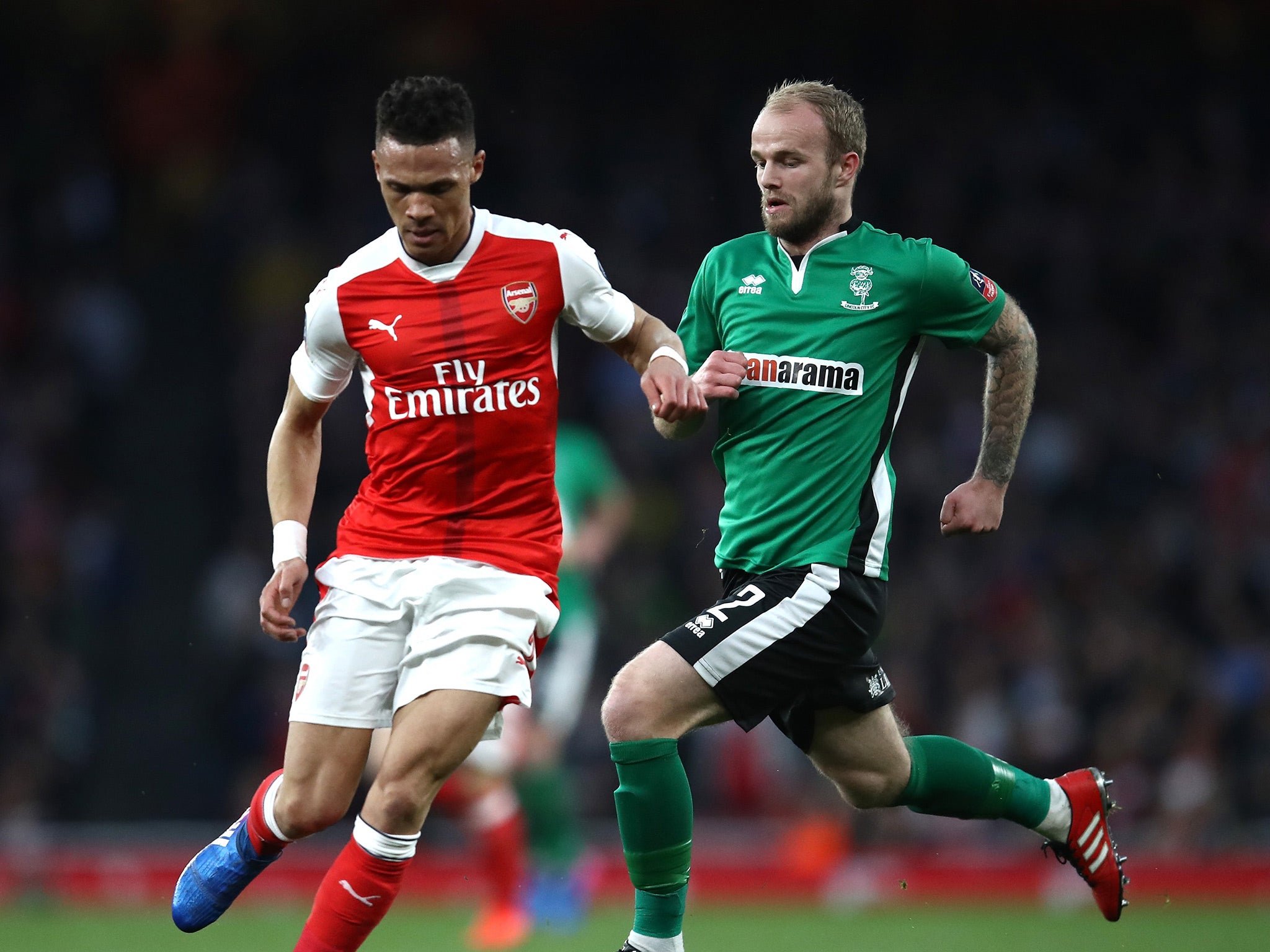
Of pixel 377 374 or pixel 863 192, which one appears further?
pixel 863 192

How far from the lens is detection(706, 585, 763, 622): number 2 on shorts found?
439 cm

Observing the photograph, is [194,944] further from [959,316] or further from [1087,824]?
[959,316]

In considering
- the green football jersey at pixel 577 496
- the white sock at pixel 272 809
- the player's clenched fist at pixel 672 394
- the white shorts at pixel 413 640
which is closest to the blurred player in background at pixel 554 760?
the green football jersey at pixel 577 496

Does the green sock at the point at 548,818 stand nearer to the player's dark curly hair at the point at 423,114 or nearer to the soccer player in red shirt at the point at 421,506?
the soccer player in red shirt at the point at 421,506

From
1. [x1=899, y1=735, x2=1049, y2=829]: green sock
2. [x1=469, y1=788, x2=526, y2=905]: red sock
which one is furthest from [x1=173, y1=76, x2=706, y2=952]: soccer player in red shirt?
[x1=469, y1=788, x2=526, y2=905]: red sock

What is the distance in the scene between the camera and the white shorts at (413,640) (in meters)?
4.33

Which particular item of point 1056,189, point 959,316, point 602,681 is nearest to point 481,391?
point 959,316

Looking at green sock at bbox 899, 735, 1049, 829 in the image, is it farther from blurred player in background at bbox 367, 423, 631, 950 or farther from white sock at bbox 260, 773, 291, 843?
blurred player in background at bbox 367, 423, 631, 950

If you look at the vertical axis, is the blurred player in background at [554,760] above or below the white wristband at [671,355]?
below

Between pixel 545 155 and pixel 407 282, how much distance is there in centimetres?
966

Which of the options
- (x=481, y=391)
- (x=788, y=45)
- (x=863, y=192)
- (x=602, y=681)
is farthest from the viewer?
(x=788, y=45)

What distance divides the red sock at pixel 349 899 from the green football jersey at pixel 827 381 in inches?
49.4

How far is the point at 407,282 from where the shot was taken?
4.52 m

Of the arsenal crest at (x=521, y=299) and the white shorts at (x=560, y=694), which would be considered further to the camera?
the white shorts at (x=560, y=694)
